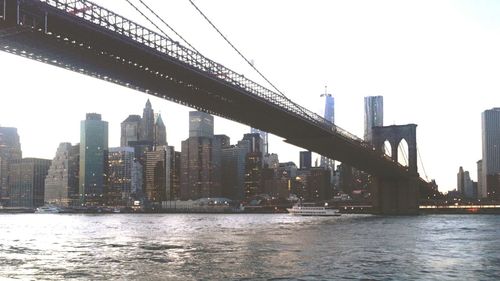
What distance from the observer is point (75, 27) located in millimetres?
36562

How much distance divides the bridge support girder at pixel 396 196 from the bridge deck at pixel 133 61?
28.4 metres

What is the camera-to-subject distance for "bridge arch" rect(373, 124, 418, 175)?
104938mm

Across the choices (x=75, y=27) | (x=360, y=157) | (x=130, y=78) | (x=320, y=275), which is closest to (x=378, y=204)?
(x=360, y=157)

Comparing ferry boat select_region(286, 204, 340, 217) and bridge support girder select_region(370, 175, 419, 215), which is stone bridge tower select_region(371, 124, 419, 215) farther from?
ferry boat select_region(286, 204, 340, 217)

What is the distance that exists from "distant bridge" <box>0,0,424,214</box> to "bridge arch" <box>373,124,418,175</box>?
20.8 m

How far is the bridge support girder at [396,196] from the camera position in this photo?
3969 inches

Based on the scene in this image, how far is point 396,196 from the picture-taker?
103m

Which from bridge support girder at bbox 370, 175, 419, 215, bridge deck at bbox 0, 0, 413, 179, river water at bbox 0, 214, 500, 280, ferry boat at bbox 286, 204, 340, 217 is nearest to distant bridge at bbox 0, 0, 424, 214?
bridge deck at bbox 0, 0, 413, 179

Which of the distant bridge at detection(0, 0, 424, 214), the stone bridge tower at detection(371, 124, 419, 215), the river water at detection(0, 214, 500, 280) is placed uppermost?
the distant bridge at detection(0, 0, 424, 214)

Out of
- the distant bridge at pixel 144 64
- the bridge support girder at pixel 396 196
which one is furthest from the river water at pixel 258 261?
the bridge support girder at pixel 396 196

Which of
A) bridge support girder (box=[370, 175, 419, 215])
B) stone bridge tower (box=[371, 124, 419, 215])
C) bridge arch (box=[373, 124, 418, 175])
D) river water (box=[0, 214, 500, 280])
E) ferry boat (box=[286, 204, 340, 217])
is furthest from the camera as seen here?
ferry boat (box=[286, 204, 340, 217])

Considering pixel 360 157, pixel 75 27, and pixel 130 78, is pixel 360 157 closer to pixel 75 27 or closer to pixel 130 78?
pixel 130 78

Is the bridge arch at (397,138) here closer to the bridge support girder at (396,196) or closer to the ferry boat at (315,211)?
the bridge support girder at (396,196)

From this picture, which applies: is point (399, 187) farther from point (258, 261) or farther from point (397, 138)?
point (258, 261)
